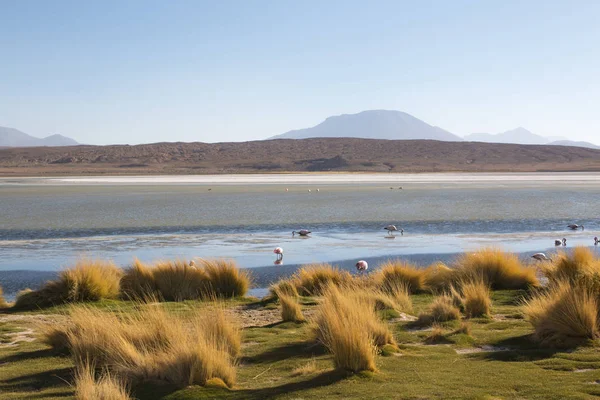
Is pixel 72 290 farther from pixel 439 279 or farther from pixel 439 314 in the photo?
pixel 439 279

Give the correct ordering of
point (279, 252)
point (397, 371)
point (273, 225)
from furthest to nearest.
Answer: point (273, 225), point (279, 252), point (397, 371)

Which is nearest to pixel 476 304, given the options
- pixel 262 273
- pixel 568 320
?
pixel 568 320

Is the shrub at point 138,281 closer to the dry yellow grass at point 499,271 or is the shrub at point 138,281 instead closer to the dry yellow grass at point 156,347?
the dry yellow grass at point 156,347

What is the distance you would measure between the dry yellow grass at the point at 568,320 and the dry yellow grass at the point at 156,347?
310cm

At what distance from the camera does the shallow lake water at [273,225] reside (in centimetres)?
1675

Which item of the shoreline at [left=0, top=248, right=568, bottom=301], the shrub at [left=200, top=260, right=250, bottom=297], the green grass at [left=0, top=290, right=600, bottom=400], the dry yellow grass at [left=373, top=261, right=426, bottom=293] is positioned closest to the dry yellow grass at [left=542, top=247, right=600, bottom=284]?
the dry yellow grass at [left=373, top=261, right=426, bottom=293]

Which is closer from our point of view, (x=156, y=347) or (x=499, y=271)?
(x=156, y=347)

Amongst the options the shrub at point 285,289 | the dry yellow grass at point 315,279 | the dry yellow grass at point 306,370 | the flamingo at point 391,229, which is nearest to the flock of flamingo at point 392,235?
the flamingo at point 391,229

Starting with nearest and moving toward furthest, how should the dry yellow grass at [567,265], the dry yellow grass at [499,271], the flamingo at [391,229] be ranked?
the dry yellow grass at [567,265]
the dry yellow grass at [499,271]
the flamingo at [391,229]

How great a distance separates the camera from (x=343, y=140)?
12194cm

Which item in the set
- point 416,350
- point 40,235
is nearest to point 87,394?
point 416,350

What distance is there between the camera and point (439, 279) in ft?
36.6

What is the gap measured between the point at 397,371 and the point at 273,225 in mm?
17373

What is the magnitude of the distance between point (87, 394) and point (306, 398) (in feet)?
5.21
